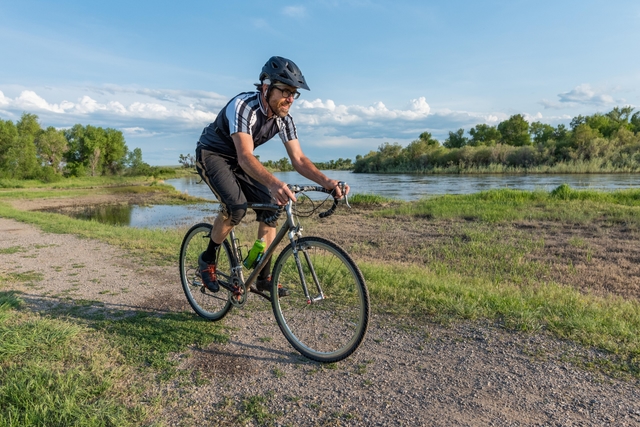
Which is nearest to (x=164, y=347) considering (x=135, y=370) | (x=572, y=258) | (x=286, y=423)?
(x=135, y=370)

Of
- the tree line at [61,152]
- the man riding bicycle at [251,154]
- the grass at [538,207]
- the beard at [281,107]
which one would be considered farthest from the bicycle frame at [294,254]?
the tree line at [61,152]

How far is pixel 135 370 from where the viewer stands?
2996 millimetres

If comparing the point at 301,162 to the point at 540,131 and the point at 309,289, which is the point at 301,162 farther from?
the point at 540,131

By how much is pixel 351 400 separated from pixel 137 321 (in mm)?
2349

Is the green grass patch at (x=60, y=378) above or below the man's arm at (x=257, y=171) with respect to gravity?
below

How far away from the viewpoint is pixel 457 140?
9619 centimetres

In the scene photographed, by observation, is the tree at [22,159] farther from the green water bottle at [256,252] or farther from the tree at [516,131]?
the tree at [516,131]

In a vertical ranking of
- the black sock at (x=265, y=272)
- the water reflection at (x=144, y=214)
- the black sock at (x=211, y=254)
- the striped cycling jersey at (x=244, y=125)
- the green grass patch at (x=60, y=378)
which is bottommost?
the water reflection at (x=144, y=214)

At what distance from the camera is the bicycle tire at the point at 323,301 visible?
9.91ft

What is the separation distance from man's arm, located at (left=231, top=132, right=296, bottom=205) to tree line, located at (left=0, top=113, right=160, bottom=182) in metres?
57.9

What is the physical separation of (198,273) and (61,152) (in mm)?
68740

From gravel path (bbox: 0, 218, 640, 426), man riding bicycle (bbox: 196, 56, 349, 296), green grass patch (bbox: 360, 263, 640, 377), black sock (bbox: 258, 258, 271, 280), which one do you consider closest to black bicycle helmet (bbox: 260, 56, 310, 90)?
man riding bicycle (bbox: 196, 56, 349, 296)

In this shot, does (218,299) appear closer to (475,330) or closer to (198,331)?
(198,331)

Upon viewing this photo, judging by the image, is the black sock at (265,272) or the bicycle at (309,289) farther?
the black sock at (265,272)
